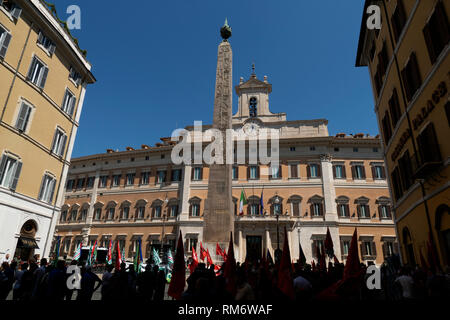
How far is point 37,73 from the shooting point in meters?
14.3

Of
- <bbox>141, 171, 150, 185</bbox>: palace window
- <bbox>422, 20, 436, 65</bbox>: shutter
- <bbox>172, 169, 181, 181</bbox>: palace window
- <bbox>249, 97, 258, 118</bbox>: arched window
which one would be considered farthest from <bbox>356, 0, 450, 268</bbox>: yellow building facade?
<bbox>141, 171, 150, 185</bbox>: palace window

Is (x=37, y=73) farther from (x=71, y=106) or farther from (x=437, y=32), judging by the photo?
(x=437, y=32)

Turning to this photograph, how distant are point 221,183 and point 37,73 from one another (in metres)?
11.2

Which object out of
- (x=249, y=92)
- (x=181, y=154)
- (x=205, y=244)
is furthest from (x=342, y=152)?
(x=205, y=244)

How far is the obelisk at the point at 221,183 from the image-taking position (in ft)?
46.5

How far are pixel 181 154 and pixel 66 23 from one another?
16.7 m

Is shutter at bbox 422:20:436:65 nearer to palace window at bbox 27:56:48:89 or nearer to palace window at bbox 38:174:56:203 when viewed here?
palace window at bbox 27:56:48:89

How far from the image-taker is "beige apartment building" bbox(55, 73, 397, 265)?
80.1ft

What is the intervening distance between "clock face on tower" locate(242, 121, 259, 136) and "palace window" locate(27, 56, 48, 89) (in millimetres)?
18405

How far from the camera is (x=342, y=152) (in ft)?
89.0

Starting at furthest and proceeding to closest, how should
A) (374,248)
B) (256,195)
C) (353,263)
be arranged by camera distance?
(256,195) < (374,248) < (353,263)

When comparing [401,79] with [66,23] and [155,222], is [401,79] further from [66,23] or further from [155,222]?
[155,222]

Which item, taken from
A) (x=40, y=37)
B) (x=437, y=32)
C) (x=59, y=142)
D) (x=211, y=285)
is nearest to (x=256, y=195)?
(x=59, y=142)

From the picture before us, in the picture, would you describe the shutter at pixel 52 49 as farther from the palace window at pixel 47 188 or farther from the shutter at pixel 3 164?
the palace window at pixel 47 188
